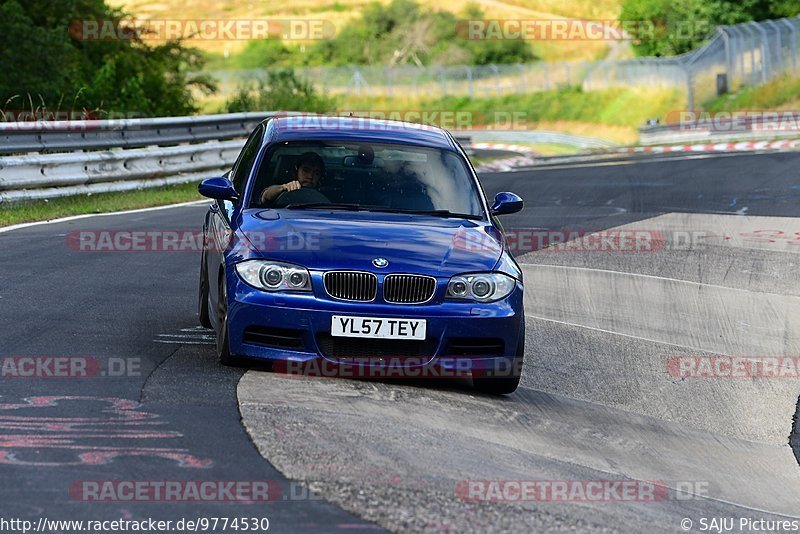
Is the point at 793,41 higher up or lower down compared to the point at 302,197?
lower down

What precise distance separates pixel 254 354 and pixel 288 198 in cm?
141

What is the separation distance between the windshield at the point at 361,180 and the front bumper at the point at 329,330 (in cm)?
117

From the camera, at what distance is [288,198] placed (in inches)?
356

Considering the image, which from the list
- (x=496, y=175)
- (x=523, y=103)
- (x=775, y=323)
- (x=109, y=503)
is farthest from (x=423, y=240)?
(x=523, y=103)

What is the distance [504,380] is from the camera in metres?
8.39

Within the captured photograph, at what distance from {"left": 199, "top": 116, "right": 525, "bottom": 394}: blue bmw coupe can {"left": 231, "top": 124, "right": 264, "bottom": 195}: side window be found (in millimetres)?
161

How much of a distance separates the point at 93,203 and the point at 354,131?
1084 centimetres

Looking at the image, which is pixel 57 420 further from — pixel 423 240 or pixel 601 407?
pixel 601 407

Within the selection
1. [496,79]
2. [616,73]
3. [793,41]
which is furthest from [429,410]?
[496,79]

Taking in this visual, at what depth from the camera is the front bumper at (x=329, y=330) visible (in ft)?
25.8

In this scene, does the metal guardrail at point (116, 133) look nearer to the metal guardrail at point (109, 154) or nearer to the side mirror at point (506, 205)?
the metal guardrail at point (109, 154)

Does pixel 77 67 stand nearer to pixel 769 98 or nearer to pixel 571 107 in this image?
pixel 769 98

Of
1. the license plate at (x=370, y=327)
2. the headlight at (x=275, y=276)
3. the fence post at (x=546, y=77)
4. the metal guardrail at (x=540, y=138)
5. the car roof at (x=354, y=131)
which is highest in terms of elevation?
the car roof at (x=354, y=131)

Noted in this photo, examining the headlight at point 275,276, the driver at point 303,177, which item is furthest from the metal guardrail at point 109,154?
the headlight at point 275,276
